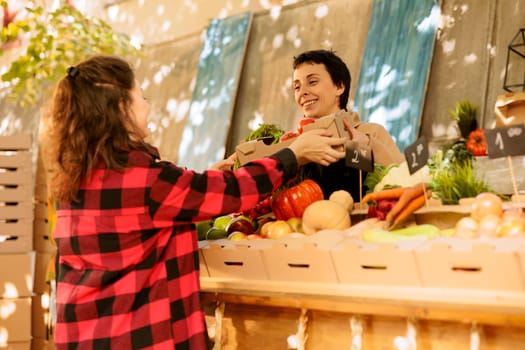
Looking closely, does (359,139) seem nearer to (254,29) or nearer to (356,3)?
(356,3)

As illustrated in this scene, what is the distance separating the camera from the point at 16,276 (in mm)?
3348

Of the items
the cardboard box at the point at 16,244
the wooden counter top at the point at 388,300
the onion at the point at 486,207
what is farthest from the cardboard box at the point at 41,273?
the onion at the point at 486,207

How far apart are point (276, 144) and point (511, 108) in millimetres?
2291

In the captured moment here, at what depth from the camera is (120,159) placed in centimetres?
133

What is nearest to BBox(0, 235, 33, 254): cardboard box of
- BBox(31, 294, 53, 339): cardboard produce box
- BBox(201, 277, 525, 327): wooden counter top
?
BBox(31, 294, 53, 339): cardboard produce box

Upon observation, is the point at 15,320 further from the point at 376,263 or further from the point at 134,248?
the point at 376,263

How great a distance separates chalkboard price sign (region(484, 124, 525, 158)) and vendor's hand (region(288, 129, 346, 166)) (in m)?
0.42

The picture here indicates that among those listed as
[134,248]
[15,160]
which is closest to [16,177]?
[15,160]

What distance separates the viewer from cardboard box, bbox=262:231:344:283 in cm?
133

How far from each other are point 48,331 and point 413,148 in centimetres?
285

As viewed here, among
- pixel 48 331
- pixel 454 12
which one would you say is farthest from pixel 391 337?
pixel 454 12

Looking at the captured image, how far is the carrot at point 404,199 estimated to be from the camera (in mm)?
1446

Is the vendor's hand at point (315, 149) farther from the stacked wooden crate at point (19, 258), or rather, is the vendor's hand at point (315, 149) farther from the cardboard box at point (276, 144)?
the stacked wooden crate at point (19, 258)

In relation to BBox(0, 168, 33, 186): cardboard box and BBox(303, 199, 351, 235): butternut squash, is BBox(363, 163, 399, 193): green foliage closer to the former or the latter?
BBox(303, 199, 351, 235): butternut squash
